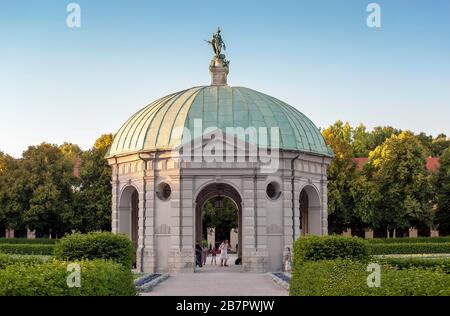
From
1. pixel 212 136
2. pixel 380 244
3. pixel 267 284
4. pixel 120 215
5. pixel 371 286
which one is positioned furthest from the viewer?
pixel 380 244

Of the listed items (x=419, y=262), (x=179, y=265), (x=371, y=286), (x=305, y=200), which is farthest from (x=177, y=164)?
(x=371, y=286)

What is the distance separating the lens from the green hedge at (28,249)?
49.1 metres

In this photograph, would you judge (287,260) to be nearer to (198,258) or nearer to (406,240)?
(198,258)

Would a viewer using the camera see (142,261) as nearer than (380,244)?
Yes

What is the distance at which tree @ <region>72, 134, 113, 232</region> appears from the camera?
5891cm

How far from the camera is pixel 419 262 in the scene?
3061 centimetres

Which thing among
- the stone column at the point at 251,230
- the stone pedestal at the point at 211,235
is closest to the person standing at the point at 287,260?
the stone column at the point at 251,230

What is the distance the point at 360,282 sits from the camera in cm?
1516

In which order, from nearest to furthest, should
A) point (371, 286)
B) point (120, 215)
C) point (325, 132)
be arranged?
point (371, 286) < point (120, 215) < point (325, 132)

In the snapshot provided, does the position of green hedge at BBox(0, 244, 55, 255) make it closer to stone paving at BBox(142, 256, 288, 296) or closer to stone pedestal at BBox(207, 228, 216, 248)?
stone paving at BBox(142, 256, 288, 296)

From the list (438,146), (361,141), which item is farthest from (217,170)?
(438,146)

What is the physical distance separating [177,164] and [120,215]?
19.7 ft

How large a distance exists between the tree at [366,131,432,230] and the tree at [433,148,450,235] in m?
2.13
